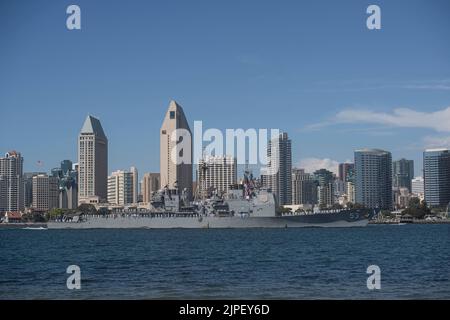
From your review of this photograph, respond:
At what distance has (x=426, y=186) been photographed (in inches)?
4604

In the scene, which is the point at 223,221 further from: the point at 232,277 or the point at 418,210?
the point at 232,277

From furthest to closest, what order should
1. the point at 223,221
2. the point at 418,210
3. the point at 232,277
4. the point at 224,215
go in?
the point at 418,210 < the point at 224,215 < the point at 223,221 < the point at 232,277

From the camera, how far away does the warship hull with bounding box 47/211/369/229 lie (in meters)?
84.1

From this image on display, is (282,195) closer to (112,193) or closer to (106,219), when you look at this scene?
(106,219)

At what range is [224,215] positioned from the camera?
86.6 metres

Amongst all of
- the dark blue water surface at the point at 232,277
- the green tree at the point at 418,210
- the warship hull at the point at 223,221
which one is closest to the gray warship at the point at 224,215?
the warship hull at the point at 223,221

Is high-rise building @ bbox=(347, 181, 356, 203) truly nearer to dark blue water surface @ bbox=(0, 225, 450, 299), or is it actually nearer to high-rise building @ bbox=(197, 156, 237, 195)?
high-rise building @ bbox=(197, 156, 237, 195)

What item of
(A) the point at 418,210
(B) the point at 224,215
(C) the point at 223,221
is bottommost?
(C) the point at 223,221

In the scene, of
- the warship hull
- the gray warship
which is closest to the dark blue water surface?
the warship hull

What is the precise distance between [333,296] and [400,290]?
8.26ft

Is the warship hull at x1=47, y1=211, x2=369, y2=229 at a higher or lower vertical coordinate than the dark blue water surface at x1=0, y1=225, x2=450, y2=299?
lower

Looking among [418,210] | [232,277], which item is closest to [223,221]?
[418,210]

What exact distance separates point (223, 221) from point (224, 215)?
1433mm
